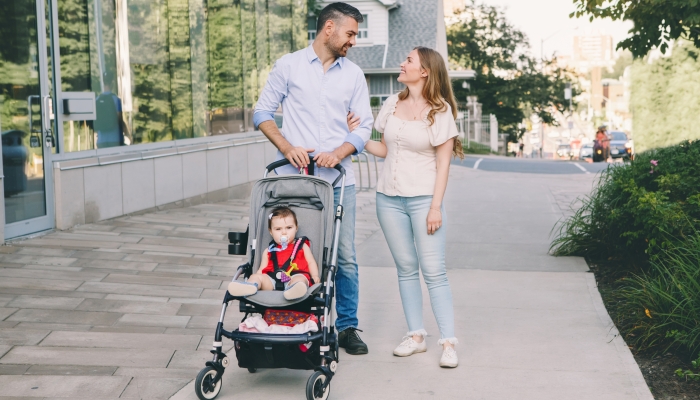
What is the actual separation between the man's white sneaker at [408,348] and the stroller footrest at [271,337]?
1104 mm

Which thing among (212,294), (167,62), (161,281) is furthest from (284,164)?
(167,62)

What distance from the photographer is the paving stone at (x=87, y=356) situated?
17.2ft

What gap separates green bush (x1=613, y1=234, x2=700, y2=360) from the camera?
5477mm

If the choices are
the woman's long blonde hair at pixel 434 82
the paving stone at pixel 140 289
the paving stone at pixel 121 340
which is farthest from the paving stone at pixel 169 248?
the woman's long blonde hair at pixel 434 82

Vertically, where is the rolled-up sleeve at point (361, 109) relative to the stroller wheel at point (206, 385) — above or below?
above

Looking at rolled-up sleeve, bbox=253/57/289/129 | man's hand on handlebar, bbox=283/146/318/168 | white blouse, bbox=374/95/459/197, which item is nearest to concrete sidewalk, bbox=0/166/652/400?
white blouse, bbox=374/95/459/197

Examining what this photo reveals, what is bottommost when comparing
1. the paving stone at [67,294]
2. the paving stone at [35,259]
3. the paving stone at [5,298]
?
the paving stone at [67,294]

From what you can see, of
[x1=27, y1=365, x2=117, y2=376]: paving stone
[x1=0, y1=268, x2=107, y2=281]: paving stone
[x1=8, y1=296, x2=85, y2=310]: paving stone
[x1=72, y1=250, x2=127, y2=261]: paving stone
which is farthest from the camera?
[x1=72, y1=250, x2=127, y2=261]: paving stone

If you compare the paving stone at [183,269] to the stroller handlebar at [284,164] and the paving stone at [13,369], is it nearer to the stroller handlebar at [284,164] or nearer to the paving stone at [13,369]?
the paving stone at [13,369]

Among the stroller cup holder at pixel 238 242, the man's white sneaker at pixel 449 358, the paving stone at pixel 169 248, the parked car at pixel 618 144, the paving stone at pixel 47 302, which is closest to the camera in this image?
the stroller cup holder at pixel 238 242

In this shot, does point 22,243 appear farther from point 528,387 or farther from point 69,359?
point 528,387

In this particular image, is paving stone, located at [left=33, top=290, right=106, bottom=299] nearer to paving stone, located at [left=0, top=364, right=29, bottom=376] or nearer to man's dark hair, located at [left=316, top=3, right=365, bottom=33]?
paving stone, located at [left=0, top=364, right=29, bottom=376]

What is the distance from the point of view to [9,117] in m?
9.13

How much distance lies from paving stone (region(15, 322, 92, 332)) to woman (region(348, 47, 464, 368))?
2.23 meters
